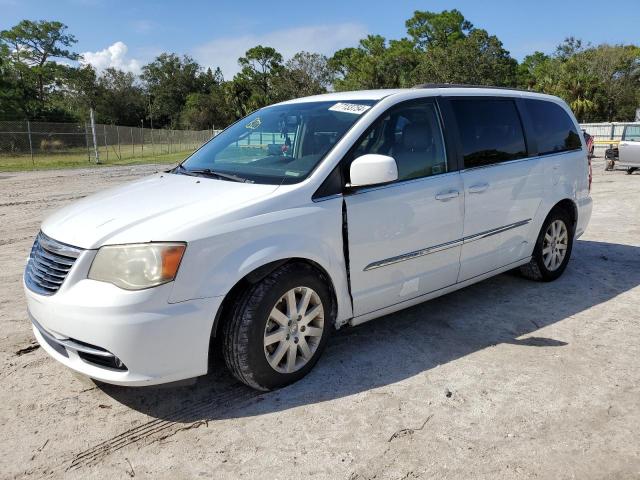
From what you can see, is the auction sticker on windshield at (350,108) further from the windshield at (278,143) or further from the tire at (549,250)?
the tire at (549,250)

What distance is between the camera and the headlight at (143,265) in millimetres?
2623

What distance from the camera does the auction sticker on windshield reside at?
11.7 feet

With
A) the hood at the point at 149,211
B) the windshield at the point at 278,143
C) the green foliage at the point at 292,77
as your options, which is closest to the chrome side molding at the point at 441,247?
the windshield at the point at 278,143

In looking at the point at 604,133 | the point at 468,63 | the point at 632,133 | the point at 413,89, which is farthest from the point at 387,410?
the point at 468,63

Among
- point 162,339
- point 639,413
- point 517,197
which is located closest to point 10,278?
point 162,339

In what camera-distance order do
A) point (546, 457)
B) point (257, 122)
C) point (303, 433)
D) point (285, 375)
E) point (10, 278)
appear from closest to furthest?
point (546, 457)
point (303, 433)
point (285, 375)
point (257, 122)
point (10, 278)

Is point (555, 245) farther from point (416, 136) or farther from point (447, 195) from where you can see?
point (416, 136)

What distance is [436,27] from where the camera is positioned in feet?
246

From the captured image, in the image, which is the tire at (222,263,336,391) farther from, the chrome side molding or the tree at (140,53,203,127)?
the tree at (140,53,203,127)

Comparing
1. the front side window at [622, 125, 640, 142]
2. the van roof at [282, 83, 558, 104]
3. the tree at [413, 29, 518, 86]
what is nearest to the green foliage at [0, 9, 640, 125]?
the tree at [413, 29, 518, 86]

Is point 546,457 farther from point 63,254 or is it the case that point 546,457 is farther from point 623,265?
point 623,265

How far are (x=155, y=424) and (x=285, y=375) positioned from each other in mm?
760

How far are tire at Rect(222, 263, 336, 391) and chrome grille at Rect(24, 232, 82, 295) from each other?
89 centimetres

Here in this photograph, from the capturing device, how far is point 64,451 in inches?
103
